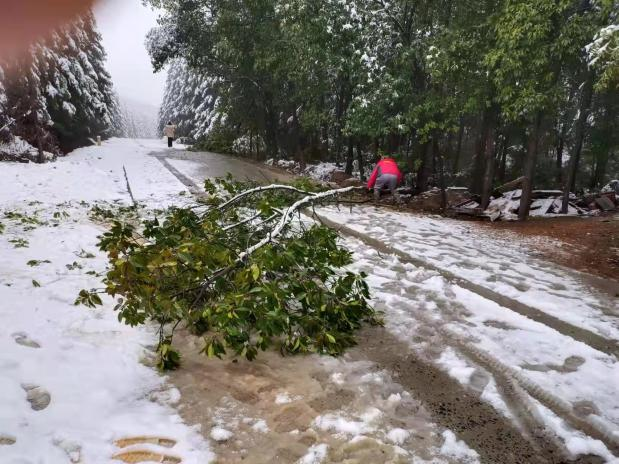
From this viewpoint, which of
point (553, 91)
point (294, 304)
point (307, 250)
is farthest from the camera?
point (553, 91)

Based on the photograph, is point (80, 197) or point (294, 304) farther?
point (80, 197)

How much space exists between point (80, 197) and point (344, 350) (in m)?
9.10

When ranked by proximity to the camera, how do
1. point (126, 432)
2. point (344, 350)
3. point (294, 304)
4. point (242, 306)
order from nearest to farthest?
1. point (126, 432)
2. point (242, 306)
3. point (344, 350)
4. point (294, 304)

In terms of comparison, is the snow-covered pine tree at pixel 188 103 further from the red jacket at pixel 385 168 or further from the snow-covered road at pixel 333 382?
the snow-covered road at pixel 333 382

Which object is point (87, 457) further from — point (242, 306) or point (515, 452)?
point (515, 452)

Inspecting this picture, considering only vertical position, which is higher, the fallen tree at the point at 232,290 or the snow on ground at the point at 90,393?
the fallen tree at the point at 232,290

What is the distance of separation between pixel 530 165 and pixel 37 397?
12.2 meters

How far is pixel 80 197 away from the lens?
1048 centimetres

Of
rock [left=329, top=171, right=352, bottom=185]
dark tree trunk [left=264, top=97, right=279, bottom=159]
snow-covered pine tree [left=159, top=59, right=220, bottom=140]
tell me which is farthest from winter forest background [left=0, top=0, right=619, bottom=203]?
snow-covered pine tree [left=159, top=59, right=220, bottom=140]

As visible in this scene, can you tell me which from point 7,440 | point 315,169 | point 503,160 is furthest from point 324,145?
point 7,440

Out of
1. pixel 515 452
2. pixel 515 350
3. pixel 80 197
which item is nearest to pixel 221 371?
pixel 515 452

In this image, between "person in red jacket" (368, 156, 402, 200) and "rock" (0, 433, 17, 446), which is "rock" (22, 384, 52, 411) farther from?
"person in red jacket" (368, 156, 402, 200)

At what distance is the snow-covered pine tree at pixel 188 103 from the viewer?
45688 mm

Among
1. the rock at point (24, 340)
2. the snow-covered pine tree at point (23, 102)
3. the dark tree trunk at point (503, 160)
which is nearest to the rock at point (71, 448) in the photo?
the rock at point (24, 340)
